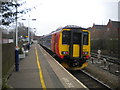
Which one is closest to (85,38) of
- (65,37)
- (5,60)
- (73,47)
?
(73,47)

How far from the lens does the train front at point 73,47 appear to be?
11.3 m

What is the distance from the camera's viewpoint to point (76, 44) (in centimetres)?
1140

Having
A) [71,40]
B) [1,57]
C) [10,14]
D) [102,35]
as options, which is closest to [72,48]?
[71,40]

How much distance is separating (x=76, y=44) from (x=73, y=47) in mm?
344

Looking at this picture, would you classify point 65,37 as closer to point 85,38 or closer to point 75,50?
point 75,50

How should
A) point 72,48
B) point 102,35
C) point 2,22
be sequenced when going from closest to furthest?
point 2,22
point 72,48
point 102,35

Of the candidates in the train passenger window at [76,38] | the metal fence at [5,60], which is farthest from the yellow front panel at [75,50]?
the metal fence at [5,60]

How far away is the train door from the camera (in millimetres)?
11219

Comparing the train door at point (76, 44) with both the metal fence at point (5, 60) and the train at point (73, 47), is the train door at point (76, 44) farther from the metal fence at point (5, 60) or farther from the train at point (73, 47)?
the metal fence at point (5, 60)

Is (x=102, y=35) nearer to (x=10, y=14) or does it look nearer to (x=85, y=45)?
(x=85, y=45)

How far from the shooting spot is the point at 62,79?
7434 millimetres

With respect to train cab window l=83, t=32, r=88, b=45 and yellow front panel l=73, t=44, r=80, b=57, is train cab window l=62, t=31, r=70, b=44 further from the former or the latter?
train cab window l=83, t=32, r=88, b=45

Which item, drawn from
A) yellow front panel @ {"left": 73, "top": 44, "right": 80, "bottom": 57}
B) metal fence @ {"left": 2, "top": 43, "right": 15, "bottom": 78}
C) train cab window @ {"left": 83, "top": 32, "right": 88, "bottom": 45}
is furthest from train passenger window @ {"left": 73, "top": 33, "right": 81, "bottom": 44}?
metal fence @ {"left": 2, "top": 43, "right": 15, "bottom": 78}

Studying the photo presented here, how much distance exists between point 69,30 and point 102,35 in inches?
748
